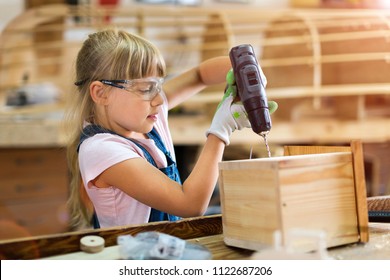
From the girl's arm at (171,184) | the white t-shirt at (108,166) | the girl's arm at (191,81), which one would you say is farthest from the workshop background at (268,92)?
the girl's arm at (171,184)

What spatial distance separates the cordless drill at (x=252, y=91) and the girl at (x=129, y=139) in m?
0.07

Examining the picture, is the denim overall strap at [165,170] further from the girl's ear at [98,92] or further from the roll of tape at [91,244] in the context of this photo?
the roll of tape at [91,244]

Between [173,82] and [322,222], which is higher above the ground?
[173,82]

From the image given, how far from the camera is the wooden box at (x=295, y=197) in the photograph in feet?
3.16

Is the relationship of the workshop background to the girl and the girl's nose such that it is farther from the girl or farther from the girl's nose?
the girl's nose

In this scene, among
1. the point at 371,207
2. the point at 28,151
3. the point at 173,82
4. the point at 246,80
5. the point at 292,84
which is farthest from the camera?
the point at 292,84

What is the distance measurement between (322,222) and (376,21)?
2825 mm

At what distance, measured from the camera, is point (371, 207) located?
1.32m

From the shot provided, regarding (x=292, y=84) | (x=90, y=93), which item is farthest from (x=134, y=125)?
(x=292, y=84)

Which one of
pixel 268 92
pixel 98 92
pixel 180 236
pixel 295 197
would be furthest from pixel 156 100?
pixel 268 92

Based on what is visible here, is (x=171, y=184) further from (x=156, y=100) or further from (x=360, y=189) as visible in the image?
(x=360, y=189)

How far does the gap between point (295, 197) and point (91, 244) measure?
376 millimetres
